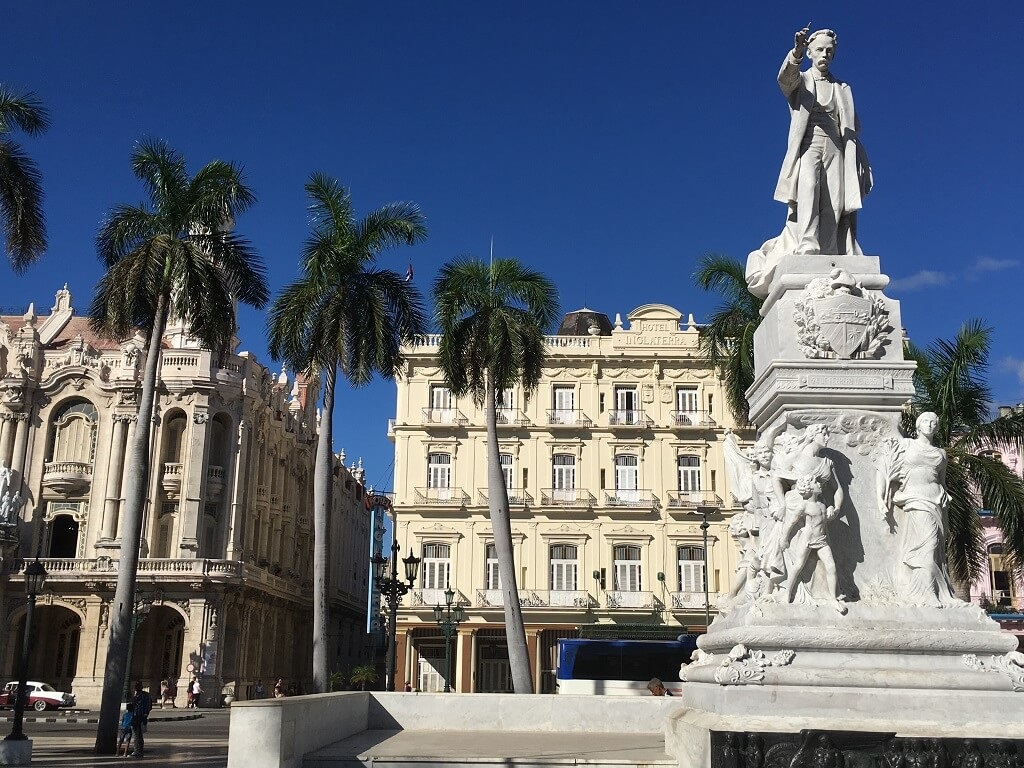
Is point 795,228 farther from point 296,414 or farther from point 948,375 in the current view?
point 296,414

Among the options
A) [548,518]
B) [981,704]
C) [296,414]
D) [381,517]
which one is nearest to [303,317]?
[981,704]

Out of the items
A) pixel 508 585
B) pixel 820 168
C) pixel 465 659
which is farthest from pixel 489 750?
pixel 465 659

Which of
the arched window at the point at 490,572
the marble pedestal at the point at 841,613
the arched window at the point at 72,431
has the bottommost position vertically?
the marble pedestal at the point at 841,613

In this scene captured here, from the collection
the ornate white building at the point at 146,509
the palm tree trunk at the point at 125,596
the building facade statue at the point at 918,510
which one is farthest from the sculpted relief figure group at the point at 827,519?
the ornate white building at the point at 146,509

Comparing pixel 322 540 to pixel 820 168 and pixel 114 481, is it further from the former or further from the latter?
pixel 114 481

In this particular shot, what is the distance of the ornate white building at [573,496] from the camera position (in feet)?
152

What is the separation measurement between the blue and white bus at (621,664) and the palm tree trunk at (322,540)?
10.7m

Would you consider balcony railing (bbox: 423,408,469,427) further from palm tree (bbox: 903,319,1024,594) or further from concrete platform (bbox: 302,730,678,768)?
concrete platform (bbox: 302,730,678,768)

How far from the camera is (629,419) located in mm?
49438

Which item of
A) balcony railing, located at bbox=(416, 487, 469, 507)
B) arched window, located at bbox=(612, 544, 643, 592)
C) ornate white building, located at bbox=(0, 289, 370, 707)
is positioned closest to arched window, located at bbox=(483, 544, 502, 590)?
balcony railing, located at bbox=(416, 487, 469, 507)

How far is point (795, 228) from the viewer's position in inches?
378

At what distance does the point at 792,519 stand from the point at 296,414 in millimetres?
56693

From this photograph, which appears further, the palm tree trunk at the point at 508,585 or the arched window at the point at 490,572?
the arched window at the point at 490,572

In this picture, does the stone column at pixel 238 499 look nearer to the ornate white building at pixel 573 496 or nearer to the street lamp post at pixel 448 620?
the ornate white building at pixel 573 496
